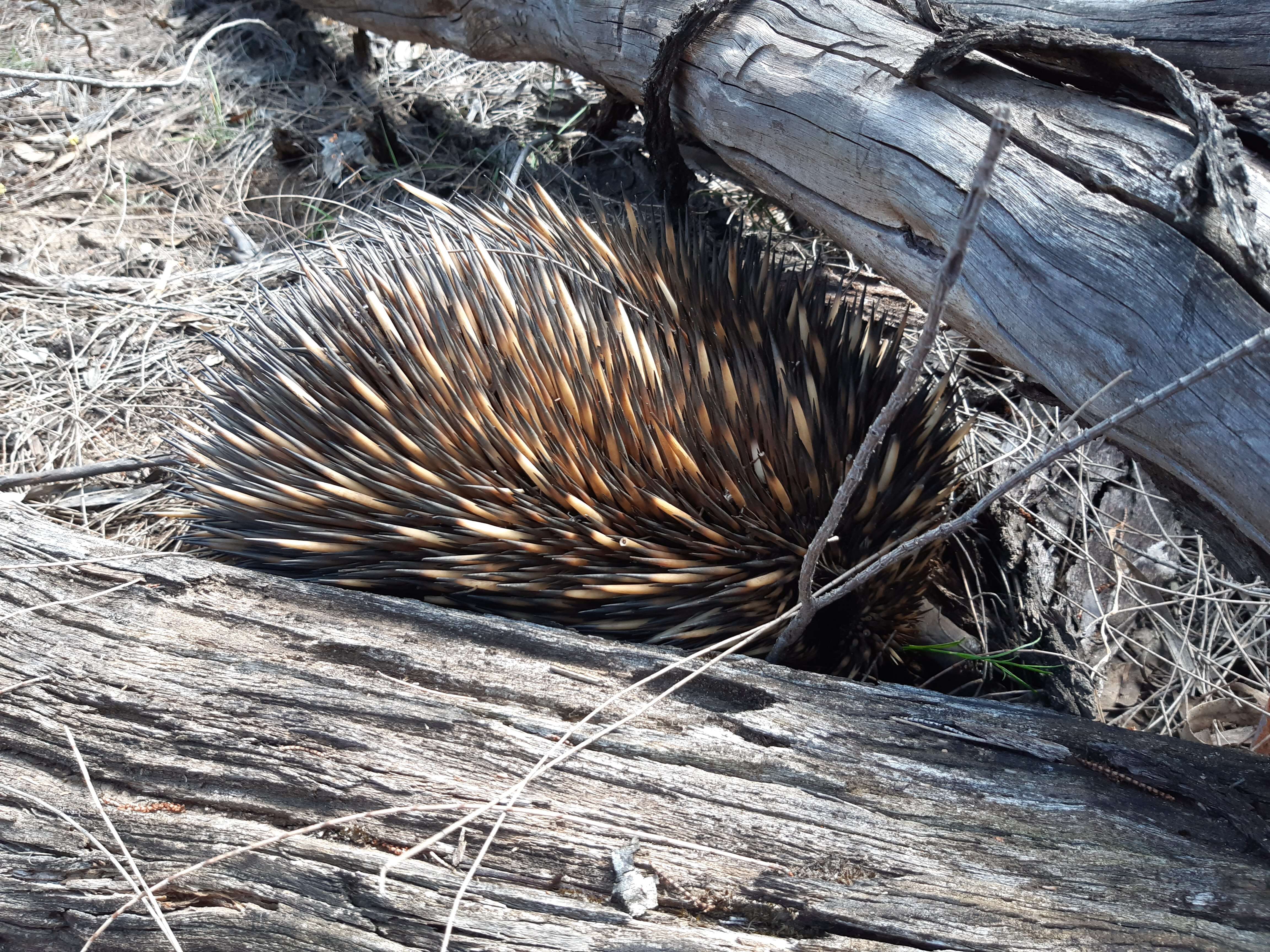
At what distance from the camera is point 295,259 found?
2797mm

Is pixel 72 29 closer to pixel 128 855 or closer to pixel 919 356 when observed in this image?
pixel 128 855

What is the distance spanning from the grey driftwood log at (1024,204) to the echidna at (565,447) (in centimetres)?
32

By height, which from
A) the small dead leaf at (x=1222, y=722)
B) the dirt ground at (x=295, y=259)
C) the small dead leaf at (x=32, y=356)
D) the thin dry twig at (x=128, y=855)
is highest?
the dirt ground at (x=295, y=259)

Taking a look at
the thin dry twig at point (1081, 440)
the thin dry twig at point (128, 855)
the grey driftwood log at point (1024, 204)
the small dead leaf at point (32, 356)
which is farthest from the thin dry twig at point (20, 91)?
the thin dry twig at point (1081, 440)

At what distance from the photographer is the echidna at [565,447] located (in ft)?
6.23

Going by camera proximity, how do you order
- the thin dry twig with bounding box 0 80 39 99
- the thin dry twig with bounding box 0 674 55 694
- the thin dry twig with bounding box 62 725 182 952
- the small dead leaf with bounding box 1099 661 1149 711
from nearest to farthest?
1. the thin dry twig with bounding box 62 725 182 952
2. the thin dry twig with bounding box 0 674 55 694
3. the small dead leaf with bounding box 1099 661 1149 711
4. the thin dry twig with bounding box 0 80 39 99

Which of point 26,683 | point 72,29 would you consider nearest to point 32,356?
point 26,683

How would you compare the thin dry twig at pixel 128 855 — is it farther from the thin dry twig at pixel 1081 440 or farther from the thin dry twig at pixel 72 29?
the thin dry twig at pixel 72 29

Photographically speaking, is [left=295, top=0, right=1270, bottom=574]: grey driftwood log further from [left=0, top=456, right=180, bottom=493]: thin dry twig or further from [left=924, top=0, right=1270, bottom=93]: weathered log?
[left=0, top=456, right=180, bottom=493]: thin dry twig

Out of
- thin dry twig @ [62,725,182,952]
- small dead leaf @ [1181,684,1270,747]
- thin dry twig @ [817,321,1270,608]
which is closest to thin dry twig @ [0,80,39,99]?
thin dry twig @ [62,725,182,952]

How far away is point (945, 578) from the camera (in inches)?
94.7

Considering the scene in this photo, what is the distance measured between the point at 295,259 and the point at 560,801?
6.54 feet

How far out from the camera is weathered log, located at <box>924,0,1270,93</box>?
163 cm

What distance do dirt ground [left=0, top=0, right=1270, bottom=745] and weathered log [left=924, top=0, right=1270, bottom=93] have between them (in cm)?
82
